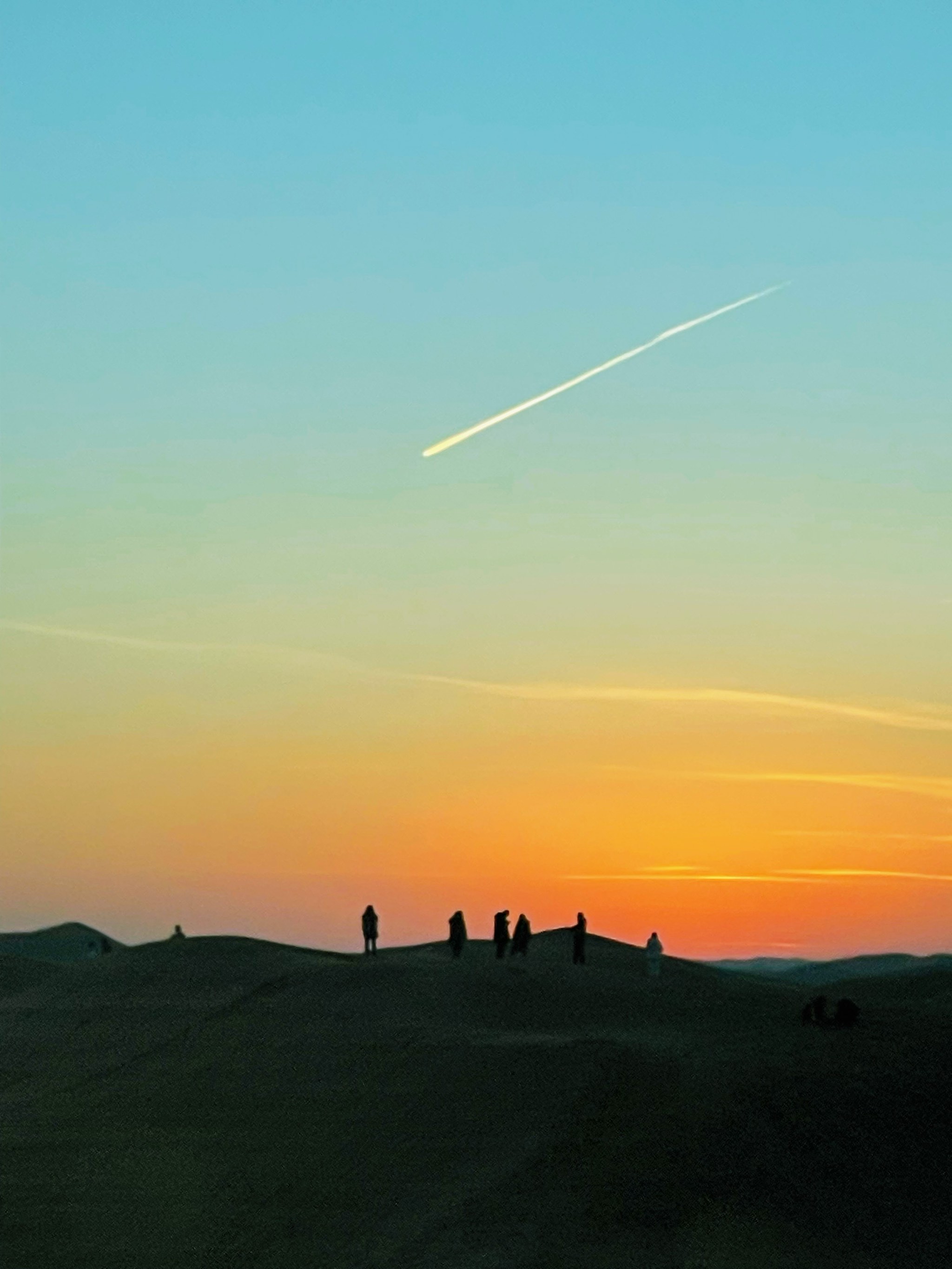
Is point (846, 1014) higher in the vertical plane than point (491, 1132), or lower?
higher

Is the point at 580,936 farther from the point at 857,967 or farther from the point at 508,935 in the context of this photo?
the point at 857,967

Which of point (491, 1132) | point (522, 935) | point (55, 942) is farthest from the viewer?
point (55, 942)

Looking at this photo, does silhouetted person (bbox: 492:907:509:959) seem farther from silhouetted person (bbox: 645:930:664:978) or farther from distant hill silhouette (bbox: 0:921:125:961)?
distant hill silhouette (bbox: 0:921:125:961)

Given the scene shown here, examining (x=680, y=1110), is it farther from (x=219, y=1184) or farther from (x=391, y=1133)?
(x=219, y=1184)

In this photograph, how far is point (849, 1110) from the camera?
2442 cm

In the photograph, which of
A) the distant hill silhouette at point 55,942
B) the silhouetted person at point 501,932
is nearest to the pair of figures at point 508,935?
the silhouetted person at point 501,932

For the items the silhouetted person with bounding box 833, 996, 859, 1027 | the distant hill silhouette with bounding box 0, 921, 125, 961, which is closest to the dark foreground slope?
the silhouetted person with bounding box 833, 996, 859, 1027

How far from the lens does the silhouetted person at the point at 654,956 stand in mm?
35469

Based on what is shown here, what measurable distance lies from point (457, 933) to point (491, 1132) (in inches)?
513

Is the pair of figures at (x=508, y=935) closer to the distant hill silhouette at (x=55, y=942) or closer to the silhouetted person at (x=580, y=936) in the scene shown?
the silhouetted person at (x=580, y=936)

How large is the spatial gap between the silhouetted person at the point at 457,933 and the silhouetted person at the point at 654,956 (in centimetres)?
432

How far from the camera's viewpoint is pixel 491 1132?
24969mm

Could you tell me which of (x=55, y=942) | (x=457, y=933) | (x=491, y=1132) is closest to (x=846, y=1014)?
(x=491, y=1132)

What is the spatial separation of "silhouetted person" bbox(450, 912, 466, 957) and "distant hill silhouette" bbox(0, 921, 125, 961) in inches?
1891
